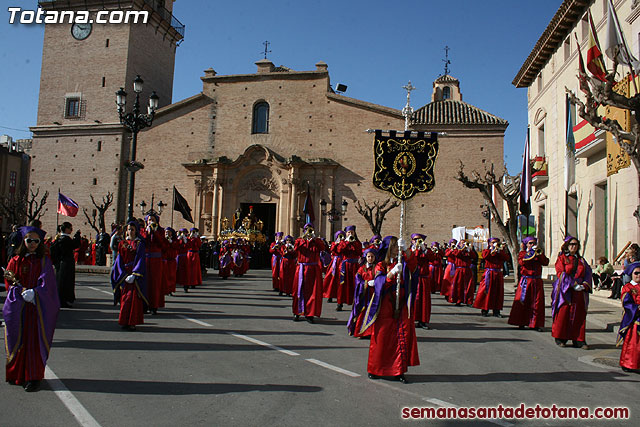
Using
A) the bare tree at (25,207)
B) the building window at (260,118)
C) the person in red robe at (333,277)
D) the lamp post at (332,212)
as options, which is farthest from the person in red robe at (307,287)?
the building window at (260,118)

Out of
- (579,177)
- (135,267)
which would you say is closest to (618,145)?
(579,177)

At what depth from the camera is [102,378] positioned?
564 cm

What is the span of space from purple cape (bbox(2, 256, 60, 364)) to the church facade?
27070mm

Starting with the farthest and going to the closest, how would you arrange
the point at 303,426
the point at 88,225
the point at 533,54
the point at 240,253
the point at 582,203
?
the point at 88,225, the point at 533,54, the point at 240,253, the point at 582,203, the point at 303,426

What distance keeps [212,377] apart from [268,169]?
96.4 feet

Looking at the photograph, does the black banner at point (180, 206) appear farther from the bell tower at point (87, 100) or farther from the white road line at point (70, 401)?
the white road line at point (70, 401)

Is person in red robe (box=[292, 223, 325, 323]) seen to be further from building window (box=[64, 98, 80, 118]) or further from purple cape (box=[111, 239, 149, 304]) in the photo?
building window (box=[64, 98, 80, 118])

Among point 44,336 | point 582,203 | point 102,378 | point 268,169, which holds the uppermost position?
point 268,169

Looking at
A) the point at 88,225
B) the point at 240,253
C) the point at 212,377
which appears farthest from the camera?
the point at 88,225

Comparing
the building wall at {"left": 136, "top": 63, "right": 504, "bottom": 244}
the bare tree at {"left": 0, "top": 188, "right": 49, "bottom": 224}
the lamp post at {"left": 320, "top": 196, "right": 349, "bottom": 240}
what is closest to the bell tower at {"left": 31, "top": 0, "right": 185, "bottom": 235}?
the bare tree at {"left": 0, "top": 188, "right": 49, "bottom": 224}

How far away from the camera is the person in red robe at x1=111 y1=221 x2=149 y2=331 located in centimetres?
838

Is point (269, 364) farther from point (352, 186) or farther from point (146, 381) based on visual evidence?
point (352, 186)

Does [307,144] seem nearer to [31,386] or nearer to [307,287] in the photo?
[307,287]

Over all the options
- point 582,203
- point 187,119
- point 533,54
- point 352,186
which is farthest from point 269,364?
point 187,119
